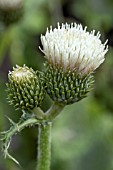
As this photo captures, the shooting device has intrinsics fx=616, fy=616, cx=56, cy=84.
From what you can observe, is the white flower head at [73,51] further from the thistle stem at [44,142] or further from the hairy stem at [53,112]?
the thistle stem at [44,142]

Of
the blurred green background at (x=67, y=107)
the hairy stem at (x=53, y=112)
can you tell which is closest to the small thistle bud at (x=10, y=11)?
the blurred green background at (x=67, y=107)

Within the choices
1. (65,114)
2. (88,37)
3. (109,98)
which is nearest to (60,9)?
(109,98)

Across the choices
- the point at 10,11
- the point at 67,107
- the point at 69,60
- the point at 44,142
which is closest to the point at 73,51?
the point at 69,60

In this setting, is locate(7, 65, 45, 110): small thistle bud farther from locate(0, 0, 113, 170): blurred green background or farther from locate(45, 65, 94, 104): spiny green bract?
locate(0, 0, 113, 170): blurred green background

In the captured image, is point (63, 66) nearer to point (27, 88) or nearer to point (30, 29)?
point (27, 88)

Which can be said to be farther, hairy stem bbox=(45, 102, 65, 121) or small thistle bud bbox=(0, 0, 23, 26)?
small thistle bud bbox=(0, 0, 23, 26)

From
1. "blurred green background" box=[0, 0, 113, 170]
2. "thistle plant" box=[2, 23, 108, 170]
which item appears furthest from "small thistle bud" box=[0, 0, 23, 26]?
"thistle plant" box=[2, 23, 108, 170]

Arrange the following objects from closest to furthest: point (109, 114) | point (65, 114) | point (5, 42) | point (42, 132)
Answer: point (42, 132)
point (5, 42)
point (65, 114)
point (109, 114)

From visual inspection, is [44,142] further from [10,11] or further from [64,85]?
[10,11]
